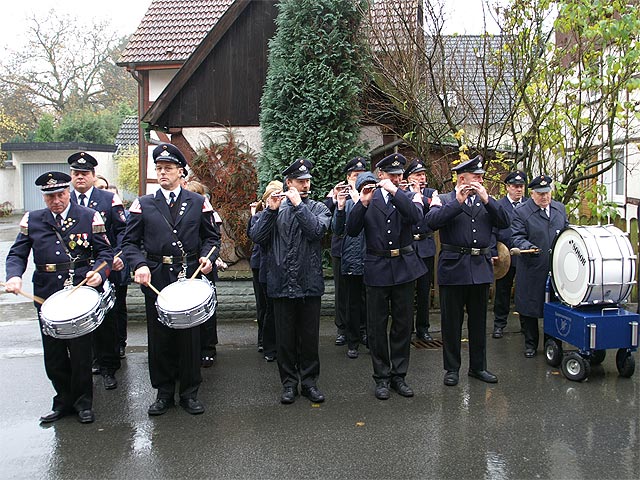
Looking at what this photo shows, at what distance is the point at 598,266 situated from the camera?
6.35 m

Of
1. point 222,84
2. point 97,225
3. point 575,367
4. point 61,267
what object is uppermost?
point 222,84

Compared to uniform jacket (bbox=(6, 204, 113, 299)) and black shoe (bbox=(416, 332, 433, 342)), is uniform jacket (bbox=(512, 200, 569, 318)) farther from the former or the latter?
uniform jacket (bbox=(6, 204, 113, 299))

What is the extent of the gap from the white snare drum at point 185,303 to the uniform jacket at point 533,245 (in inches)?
147

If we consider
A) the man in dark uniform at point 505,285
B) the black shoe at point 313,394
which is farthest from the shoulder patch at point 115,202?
the man in dark uniform at point 505,285

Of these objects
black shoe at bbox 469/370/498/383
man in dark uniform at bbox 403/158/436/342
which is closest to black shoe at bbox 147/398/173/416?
black shoe at bbox 469/370/498/383

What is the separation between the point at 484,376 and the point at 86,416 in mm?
3753

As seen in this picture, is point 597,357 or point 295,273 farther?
point 597,357

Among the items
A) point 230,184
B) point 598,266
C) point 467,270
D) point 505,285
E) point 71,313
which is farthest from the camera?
point 230,184

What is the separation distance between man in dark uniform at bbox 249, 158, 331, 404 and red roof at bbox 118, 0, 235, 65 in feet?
32.6

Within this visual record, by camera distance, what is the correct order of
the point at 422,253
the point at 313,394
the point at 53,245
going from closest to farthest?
1. the point at 53,245
2. the point at 313,394
3. the point at 422,253

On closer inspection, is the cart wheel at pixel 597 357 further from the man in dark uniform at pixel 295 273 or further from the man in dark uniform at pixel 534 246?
the man in dark uniform at pixel 295 273

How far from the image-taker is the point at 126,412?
596cm

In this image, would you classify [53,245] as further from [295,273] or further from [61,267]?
[295,273]

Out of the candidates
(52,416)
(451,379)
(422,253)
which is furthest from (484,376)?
(52,416)
